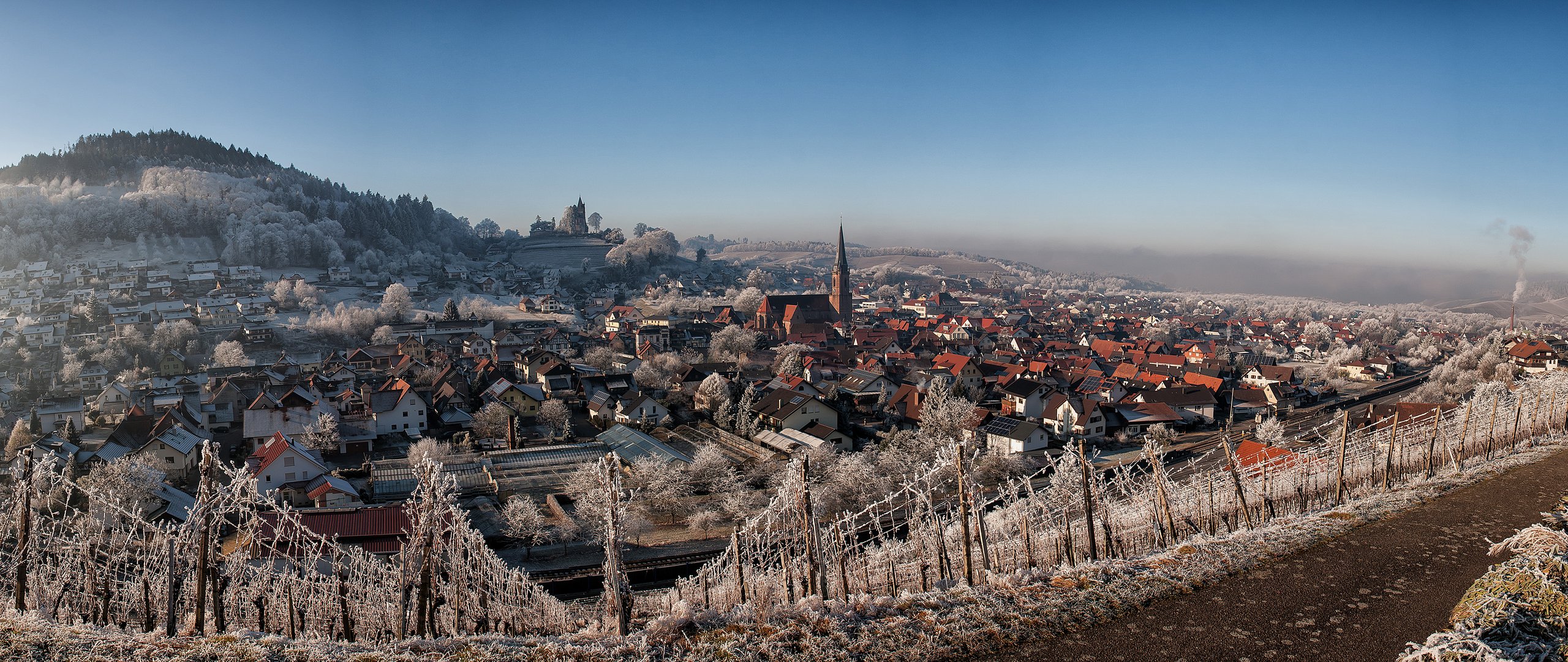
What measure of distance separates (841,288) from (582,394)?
30.4m

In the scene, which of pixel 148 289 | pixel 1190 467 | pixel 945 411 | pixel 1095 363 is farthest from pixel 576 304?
pixel 1190 467

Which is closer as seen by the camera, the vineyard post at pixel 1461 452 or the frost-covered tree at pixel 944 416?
the vineyard post at pixel 1461 452

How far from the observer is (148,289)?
5200 cm

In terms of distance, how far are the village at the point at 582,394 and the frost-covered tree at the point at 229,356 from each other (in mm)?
110

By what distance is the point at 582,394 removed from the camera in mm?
28672

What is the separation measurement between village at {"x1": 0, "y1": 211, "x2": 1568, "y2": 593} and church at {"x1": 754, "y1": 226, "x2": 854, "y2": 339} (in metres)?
0.28

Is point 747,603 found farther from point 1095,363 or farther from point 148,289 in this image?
point 148,289

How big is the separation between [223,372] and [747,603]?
105 feet

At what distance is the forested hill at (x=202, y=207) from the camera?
65.4 m

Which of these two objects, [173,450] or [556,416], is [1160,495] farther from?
[173,450]

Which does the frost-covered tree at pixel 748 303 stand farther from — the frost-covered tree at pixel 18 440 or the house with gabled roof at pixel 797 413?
the frost-covered tree at pixel 18 440

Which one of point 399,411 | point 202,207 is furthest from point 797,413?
point 202,207

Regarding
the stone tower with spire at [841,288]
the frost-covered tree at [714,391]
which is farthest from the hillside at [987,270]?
the frost-covered tree at [714,391]

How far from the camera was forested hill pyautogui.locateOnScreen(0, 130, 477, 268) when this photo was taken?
65375 millimetres
